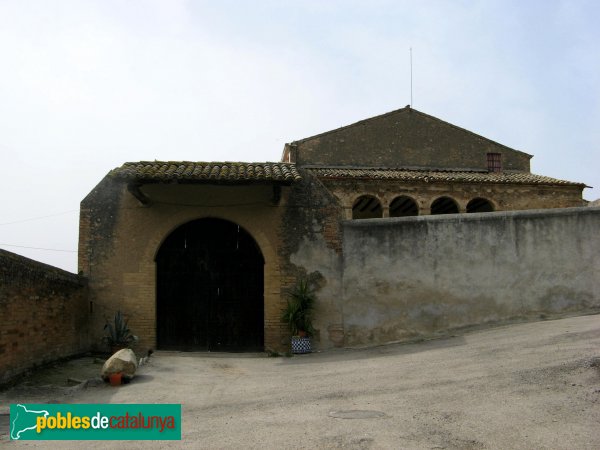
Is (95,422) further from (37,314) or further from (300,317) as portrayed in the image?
(300,317)

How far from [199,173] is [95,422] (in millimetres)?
5408

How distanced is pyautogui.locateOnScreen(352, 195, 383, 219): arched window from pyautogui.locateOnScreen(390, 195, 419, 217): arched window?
65cm

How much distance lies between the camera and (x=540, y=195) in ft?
75.7

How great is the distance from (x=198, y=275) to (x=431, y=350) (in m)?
4.85

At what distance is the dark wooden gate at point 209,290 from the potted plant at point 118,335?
29.3 inches

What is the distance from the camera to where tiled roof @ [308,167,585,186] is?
21703 mm

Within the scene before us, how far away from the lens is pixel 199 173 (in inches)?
411

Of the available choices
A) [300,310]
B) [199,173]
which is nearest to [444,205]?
[300,310]

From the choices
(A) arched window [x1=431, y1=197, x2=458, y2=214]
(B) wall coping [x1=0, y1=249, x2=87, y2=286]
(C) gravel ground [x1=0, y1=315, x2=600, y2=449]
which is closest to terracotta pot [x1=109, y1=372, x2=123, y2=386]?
(C) gravel ground [x1=0, y1=315, x2=600, y2=449]

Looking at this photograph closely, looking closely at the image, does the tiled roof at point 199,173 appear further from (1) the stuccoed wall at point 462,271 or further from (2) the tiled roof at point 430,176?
(2) the tiled roof at point 430,176

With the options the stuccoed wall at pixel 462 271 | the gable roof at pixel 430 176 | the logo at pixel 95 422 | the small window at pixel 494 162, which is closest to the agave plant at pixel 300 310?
the stuccoed wall at pixel 462 271

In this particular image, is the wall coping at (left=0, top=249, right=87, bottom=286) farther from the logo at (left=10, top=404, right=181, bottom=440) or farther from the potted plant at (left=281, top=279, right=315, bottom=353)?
the potted plant at (left=281, top=279, right=315, bottom=353)

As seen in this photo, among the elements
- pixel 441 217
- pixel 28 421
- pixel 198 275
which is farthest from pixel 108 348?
pixel 441 217

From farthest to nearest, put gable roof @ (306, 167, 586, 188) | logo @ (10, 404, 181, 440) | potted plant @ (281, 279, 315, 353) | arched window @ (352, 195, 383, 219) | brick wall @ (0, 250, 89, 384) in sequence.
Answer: arched window @ (352, 195, 383, 219)
gable roof @ (306, 167, 586, 188)
potted plant @ (281, 279, 315, 353)
brick wall @ (0, 250, 89, 384)
logo @ (10, 404, 181, 440)
